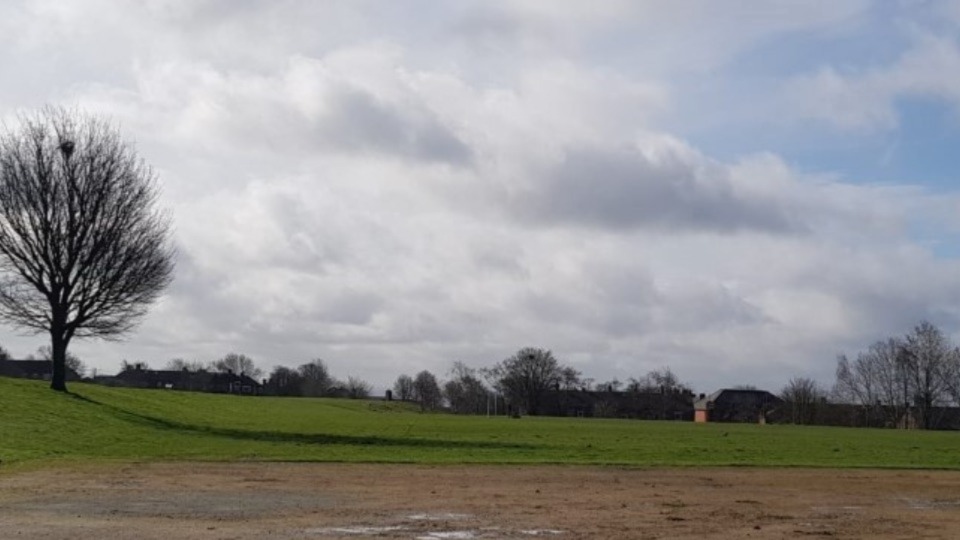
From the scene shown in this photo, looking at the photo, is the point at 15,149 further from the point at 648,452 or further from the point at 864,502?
the point at 864,502

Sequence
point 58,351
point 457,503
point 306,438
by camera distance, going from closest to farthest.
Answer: point 457,503 < point 306,438 < point 58,351

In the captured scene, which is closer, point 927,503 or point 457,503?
point 457,503

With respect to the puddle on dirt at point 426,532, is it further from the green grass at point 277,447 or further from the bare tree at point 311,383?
the bare tree at point 311,383

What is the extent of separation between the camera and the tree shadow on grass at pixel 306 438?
41047mm

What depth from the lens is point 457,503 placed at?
20.4m

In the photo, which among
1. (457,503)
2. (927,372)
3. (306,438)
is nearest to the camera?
(457,503)

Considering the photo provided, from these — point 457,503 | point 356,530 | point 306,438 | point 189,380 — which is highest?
point 189,380

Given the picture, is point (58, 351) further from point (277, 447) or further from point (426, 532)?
point (426, 532)

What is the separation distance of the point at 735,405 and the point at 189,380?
3623 inches

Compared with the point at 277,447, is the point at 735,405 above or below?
above

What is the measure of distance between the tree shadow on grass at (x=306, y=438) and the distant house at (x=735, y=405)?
443ft

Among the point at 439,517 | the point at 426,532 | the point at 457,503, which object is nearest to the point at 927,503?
the point at 457,503

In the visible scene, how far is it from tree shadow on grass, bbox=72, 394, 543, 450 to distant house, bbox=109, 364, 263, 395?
140199 millimetres

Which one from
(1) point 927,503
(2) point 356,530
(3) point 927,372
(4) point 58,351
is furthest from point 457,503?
(3) point 927,372
